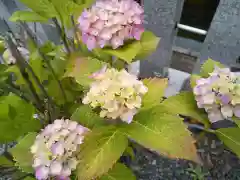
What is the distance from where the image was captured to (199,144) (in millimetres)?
1355

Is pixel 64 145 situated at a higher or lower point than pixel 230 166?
higher

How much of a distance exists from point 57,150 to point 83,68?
0.22m

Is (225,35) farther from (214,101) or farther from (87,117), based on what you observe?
(87,117)

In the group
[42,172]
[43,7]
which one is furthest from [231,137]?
[43,7]

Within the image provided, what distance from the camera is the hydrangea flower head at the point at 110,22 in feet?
2.41

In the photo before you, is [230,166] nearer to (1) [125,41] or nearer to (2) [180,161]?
(2) [180,161]

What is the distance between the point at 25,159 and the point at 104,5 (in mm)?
433

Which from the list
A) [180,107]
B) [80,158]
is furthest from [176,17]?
[80,158]

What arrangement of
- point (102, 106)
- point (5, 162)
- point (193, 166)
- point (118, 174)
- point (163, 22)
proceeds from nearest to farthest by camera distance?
point (102, 106), point (118, 174), point (5, 162), point (163, 22), point (193, 166)

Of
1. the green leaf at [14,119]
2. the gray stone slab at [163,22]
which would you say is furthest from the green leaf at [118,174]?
the gray stone slab at [163,22]

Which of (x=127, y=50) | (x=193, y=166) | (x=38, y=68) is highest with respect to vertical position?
(x=127, y=50)

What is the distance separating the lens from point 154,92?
71 centimetres

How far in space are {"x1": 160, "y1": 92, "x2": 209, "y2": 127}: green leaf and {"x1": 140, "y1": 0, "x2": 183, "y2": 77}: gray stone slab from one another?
1.26 ft

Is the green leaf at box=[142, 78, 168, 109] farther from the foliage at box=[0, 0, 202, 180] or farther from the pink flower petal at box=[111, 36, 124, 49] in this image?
the pink flower petal at box=[111, 36, 124, 49]
